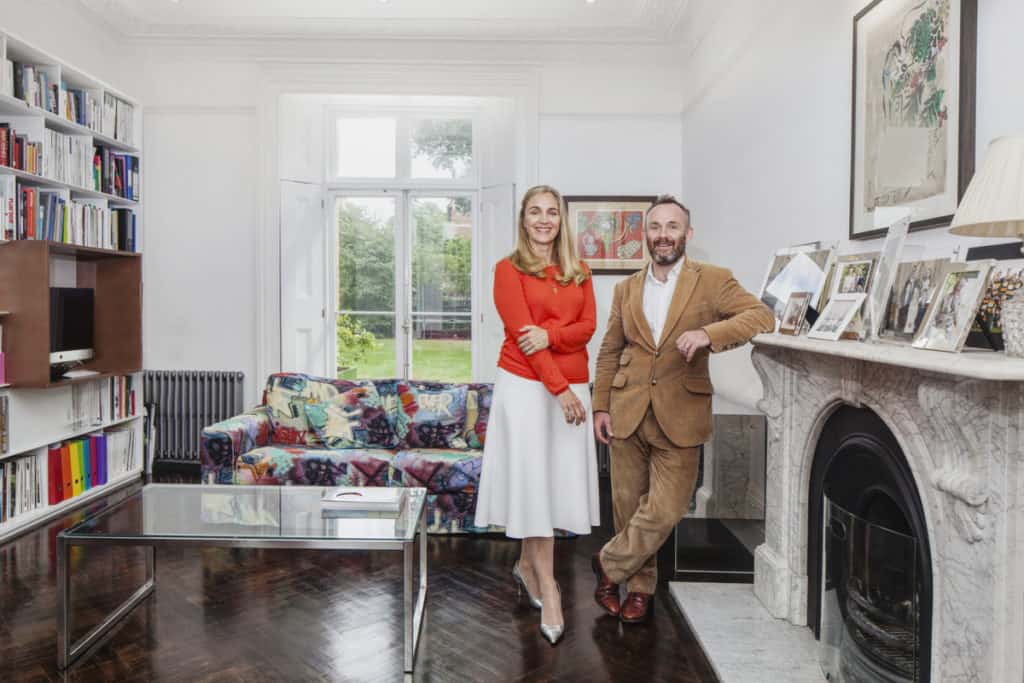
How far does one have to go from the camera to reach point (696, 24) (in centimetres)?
506

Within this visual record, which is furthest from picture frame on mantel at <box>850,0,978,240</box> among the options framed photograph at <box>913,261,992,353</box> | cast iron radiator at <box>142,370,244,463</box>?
cast iron radiator at <box>142,370,244,463</box>

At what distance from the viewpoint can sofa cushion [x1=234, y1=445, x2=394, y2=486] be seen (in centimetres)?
381

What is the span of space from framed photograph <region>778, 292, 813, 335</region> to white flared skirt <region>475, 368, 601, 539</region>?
2.53 ft

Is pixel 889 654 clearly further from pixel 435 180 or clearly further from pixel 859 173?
pixel 435 180

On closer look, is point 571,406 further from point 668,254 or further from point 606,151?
point 606,151

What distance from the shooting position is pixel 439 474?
3.81m

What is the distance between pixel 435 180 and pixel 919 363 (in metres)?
4.96

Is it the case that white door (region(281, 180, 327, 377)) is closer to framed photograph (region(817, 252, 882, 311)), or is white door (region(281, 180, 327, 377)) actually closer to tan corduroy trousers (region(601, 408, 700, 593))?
tan corduroy trousers (region(601, 408, 700, 593))

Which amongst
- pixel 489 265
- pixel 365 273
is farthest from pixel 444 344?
pixel 365 273

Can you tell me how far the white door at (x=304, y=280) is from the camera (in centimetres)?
572

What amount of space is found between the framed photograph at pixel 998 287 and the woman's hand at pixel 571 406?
1.20 m

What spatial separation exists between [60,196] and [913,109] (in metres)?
4.47

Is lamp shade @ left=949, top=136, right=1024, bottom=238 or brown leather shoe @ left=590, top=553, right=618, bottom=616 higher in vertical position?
lamp shade @ left=949, top=136, right=1024, bottom=238

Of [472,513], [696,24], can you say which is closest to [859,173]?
[472,513]
